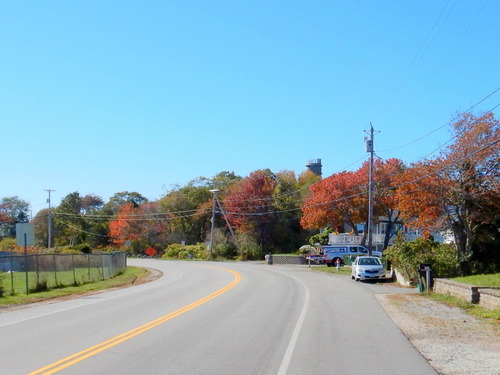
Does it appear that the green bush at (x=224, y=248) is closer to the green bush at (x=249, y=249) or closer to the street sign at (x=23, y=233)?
the green bush at (x=249, y=249)

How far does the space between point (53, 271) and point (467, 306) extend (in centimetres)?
2929

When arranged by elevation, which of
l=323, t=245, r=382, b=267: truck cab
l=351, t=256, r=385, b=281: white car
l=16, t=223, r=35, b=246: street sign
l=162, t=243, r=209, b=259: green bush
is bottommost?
l=162, t=243, r=209, b=259: green bush

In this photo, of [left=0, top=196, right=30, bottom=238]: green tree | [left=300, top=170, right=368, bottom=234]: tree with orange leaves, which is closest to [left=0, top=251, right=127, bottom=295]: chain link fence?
[left=300, top=170, right=368, bottom=234]: tree with orange leaves

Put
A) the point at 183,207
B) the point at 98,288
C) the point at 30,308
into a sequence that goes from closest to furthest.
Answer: the point at 30,308
the point at 98,288
the point at 183,207

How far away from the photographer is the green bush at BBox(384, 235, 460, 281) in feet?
99.4

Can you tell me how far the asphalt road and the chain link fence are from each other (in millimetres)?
8229

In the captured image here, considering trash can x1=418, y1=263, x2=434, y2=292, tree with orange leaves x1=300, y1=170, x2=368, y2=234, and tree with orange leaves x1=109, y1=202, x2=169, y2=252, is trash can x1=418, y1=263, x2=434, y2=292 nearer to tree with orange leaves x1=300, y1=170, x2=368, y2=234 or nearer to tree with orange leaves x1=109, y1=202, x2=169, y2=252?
tree with orange leaves x1=300, y1=170, x2=368, y2=234

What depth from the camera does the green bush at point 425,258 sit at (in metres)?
30.3

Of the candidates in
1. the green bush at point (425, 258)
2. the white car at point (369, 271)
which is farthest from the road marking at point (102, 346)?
the white car at point (369, 271)

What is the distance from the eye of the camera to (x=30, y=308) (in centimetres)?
1989

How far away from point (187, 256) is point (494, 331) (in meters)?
→ 70.4

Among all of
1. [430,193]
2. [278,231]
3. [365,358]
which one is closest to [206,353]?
[365,358]

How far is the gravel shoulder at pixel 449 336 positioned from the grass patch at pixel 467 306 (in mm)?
297

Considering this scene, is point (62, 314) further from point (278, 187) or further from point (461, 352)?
point (278, 187)
